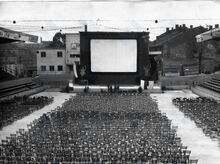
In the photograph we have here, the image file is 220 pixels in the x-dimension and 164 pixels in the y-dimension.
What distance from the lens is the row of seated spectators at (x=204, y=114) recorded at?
58.7 ft

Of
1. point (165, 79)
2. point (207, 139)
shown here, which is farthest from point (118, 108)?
point (165, 79)

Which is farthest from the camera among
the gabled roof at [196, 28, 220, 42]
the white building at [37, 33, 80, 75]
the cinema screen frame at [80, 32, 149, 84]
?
the white building at [37, 33, 80, 75]

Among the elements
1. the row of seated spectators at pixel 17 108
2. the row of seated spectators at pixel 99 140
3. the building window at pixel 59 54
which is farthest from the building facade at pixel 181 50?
the row of seated spectators at pixel 99 140

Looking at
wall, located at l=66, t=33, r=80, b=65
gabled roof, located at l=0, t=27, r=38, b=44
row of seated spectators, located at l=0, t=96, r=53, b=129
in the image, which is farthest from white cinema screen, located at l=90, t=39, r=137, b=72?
wall, located at l=66, t=33, r=80, b=65

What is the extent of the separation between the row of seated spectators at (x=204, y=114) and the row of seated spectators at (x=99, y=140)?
243 cm

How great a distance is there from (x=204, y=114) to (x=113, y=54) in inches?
910

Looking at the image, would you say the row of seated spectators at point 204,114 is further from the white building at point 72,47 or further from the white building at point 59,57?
the white building at point 59,57

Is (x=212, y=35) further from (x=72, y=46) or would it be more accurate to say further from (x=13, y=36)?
(x=72, y=46)

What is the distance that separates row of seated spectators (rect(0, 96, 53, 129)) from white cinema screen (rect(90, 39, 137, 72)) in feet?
46.2

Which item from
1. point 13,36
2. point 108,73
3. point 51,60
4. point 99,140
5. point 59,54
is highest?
point 13,36

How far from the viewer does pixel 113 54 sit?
42.8 metres

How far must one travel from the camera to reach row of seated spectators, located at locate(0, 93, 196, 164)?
42.5 ft

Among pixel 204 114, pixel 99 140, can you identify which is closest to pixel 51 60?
pixel 204 114

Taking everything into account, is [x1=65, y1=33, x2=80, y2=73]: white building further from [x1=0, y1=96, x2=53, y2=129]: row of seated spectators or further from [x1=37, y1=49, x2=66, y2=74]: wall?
[x1=0, y1=96, x2=53, y2=129]: row of seated spectators
